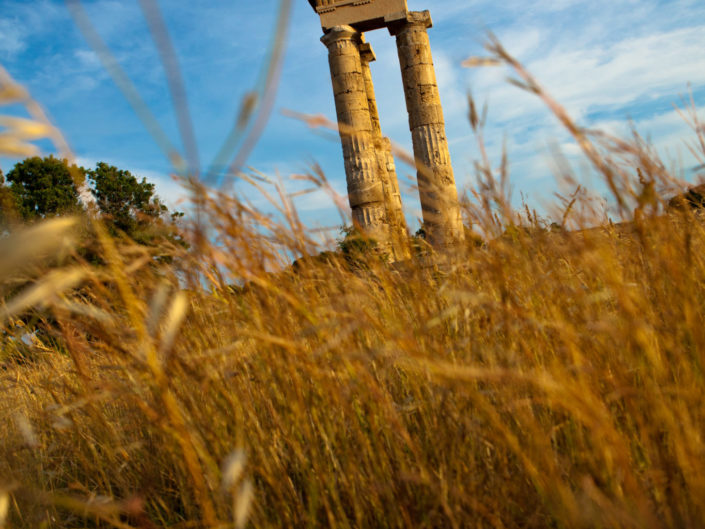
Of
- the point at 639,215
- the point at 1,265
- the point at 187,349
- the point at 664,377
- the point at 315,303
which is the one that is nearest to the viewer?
the point at 1,265

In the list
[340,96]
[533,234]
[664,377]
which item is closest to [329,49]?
[340,96]

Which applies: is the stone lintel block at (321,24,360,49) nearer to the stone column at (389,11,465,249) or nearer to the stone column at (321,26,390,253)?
the stone column at (321,26,390,253)

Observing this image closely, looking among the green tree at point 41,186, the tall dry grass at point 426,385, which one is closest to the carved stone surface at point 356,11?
the green tree at point 41,186

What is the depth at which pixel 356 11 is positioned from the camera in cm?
1477

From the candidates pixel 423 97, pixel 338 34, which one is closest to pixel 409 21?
pixel 338 34

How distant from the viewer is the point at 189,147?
0.75 metres

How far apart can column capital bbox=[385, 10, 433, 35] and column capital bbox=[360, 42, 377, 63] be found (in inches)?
76.0

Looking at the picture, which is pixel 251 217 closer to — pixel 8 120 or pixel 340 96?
pixel 8 120

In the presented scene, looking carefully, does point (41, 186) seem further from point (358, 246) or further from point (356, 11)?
point (358, 246)

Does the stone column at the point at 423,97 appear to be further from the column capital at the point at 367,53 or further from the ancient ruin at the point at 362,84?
the column capital at the point at 367,53

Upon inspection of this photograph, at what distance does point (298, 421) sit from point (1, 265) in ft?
3.04

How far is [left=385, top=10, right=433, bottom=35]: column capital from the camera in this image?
14531 mm

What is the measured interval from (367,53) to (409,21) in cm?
282

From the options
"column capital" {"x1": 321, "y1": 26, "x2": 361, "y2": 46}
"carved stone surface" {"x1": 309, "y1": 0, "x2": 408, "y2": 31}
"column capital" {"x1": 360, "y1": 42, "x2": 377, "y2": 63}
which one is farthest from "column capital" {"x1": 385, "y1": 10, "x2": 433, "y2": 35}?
"column capital" {"x1": 360, "y1": 42, "x2": 377, "y2": 63}
